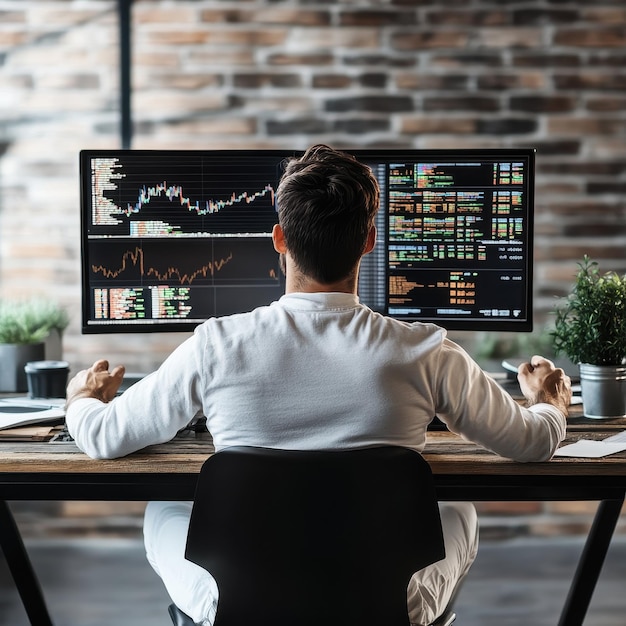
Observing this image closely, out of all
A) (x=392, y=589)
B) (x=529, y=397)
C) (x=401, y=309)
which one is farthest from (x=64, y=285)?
(x=392, y=589)

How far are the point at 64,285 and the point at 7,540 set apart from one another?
0.80m

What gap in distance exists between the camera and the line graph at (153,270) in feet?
6.04

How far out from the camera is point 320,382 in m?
1.12

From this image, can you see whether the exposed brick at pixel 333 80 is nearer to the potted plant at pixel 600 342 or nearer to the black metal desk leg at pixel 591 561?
the potted plant at pixel 600 342

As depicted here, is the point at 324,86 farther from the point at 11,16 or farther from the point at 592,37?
the point at 11,16

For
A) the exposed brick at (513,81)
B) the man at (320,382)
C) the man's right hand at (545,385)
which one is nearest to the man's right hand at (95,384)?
the man at (320,382)

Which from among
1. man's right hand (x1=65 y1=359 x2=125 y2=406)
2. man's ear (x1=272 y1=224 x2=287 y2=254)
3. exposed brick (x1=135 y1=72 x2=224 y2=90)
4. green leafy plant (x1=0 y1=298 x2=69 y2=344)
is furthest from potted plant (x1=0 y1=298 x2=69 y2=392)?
man's ear (x1=272 y1=224 x2=287 y2=254)

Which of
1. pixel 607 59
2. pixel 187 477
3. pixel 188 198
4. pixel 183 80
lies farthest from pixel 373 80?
pixel 187 477

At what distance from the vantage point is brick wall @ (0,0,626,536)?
229 cm

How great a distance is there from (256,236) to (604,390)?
84 centimetres

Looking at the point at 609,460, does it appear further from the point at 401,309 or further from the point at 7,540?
the point at 7,540

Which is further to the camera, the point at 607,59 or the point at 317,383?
the point at 607,59

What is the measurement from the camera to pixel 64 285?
2.39 meters

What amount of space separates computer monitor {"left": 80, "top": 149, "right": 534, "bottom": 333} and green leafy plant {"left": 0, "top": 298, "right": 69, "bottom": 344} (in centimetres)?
26
